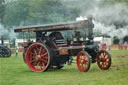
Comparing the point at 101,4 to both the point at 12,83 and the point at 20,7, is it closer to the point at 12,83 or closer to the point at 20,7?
the point at 12,83

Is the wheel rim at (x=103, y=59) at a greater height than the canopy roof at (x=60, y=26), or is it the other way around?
the canopy roof at (x=60, y=26)

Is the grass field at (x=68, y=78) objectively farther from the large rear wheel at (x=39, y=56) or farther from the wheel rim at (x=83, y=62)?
the large rear wheel at (x=39, y=56)

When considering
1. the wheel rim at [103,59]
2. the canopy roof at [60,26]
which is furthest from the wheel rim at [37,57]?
the wheel rim at [103,59]

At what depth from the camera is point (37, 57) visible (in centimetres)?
1245

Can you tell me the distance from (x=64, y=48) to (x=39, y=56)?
1192mm

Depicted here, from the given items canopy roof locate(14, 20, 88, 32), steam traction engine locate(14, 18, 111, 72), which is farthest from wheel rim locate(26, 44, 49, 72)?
canopy roof locate(14, 20, 88, 32)

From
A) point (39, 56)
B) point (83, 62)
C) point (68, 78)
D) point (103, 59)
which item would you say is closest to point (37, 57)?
point (39, 56)

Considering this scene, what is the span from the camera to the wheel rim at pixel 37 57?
1225cm

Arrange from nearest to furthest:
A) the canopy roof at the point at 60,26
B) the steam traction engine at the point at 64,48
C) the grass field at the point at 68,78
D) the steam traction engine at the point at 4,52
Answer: the grass field at the point at 68,78, the canopy roof at the point at 60,26, the steam traction engine at the point at 64,48, the steam traction engine at the point at 4,52

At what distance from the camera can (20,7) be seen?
45.4 meters

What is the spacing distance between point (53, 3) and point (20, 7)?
6102mm

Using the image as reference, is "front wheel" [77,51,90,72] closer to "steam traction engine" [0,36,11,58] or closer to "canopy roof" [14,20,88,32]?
"canopy roof" [14,20,88,32]

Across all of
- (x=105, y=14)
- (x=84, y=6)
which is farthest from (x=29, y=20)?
(x=105, y=14)

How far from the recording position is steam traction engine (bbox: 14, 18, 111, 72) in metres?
11.5
